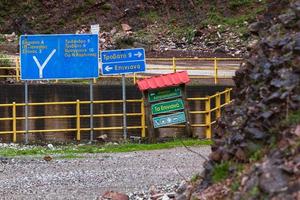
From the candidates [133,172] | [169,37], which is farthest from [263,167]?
[169,37]

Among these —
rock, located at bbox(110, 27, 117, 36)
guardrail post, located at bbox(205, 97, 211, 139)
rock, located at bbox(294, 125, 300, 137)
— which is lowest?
guardrail post, located at bbox(205, 97, 211, 139)

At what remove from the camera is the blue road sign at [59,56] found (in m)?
19.0

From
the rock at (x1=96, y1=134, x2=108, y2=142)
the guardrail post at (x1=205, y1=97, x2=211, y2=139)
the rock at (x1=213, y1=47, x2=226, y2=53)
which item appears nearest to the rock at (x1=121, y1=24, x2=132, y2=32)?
the rock at (x1=213, y1=47, x2=226, y2=53)

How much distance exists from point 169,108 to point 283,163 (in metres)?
13.4

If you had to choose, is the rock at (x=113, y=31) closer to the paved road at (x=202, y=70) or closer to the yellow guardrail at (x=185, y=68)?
the yellow guardrail at (x=185, y=68)

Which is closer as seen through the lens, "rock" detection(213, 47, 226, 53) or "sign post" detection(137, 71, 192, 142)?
"sign post" detection(137, 71, 192, 142)

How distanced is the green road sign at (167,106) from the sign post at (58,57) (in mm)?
2041

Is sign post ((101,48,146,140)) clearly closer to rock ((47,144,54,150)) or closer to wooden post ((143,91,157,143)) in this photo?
wooden post ((143,91,157,143))

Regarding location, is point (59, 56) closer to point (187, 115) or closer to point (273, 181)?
point (187, 115)

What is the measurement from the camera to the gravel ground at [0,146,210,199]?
1041 cm

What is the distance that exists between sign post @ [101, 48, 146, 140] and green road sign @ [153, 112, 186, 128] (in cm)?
119

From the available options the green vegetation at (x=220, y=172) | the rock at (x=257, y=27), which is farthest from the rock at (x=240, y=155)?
the rock at (x=257, y=27)

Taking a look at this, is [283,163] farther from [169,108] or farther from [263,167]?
[169,108]

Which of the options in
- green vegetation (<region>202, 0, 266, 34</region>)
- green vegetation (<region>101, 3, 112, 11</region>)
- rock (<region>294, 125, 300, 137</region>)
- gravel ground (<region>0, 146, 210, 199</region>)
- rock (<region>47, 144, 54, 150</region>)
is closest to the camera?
rock (<region>294, 125, 300, 137</region>)
